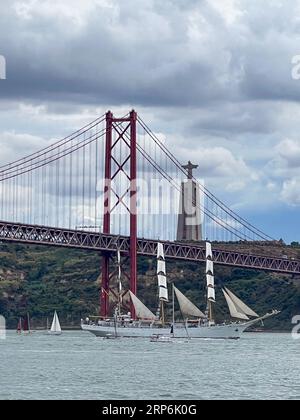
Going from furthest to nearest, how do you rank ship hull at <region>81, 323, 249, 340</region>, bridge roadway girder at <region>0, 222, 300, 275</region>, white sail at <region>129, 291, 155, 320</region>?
ship hull at <region>81, 323, 249, 340</region>, white sail at <region>129, 291, 155, 320</region>, bridge roadway girder at <region>0, 222, 300, 275</region>

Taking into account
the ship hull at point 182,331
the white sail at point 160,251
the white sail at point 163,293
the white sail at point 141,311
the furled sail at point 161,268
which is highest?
the white sail at point 160,251

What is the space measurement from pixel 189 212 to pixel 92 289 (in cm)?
2040

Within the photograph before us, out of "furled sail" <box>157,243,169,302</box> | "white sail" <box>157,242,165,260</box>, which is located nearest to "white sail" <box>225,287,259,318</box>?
"furled sail" <box>157,243,169,302</box>

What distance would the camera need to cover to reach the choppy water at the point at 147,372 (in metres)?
64.4

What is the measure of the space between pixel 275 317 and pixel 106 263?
114 feet

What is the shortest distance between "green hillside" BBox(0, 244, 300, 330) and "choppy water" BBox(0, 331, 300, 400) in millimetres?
59101

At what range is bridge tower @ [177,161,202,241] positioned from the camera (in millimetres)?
154625

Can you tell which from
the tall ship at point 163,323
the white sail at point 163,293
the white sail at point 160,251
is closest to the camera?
the tall ship at point 163,323

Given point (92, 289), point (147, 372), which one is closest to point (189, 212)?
point (92, 289)

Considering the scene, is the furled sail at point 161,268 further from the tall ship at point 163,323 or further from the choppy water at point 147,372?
the choppy water at point 147,372

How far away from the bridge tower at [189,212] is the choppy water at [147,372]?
46.5m

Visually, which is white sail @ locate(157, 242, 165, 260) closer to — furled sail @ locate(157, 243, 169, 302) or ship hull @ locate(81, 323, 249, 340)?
furled sail @ locate(157, 243, 169, 302)

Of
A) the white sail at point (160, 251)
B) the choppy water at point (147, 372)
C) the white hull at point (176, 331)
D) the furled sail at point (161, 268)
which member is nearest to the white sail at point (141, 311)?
the white hull at point (176, 331)
